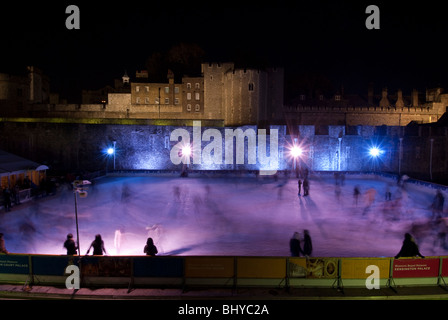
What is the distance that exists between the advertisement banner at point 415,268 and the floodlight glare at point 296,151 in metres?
15.5

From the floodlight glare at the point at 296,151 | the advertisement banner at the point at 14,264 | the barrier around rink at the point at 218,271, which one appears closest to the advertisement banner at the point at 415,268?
the barrier around rink at the point at 218,271

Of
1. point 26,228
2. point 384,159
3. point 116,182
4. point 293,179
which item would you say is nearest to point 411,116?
point 384,159

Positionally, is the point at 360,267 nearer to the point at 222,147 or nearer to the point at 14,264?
the point at 14,264

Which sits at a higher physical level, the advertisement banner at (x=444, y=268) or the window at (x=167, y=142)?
the window at (x=167, y=142)

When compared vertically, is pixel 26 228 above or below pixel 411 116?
below

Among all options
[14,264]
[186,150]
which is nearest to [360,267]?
[14,264]

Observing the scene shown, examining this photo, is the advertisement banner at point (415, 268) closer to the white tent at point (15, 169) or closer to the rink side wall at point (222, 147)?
the white tent at point (15, 169)

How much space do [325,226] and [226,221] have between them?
114 inches

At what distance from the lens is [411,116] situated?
115 ft

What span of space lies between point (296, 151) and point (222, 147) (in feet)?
15.9

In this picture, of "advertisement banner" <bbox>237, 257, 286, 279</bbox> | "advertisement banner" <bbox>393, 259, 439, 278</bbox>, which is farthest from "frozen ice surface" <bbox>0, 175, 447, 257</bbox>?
"advertisement banner" <bbox>237, 257, 286, 279</bbox>

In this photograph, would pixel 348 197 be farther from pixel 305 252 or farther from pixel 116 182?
pixel 116 182

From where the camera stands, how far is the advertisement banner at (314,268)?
5.88 m

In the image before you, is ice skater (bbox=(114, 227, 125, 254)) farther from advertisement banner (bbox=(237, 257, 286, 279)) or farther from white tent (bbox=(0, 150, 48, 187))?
white tent (bbox=(0, 150, 48, 187))
